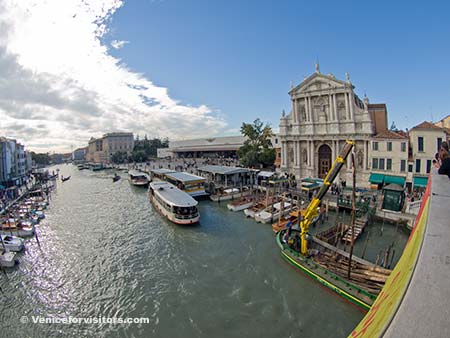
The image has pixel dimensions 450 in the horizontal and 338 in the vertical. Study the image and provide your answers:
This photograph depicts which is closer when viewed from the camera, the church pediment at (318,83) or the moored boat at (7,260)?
the moored boat at (7,260)

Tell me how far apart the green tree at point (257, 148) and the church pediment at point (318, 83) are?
35.8 ft

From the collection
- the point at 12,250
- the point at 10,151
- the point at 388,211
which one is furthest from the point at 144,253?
the point at 10,151

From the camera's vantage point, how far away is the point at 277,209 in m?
24.8

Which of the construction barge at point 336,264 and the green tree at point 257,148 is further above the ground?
the green tree at point 257,148

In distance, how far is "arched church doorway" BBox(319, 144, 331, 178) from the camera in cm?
3684

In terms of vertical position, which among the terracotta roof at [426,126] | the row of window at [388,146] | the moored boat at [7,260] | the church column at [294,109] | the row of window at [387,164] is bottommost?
the moored boat at [7,260]

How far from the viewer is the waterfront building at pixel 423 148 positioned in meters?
25.2

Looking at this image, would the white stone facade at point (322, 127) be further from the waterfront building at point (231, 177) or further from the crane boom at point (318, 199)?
the crane boom at point (318, 199)

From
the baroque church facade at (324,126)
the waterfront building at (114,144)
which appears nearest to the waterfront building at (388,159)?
the baroque church facade at (324,126)

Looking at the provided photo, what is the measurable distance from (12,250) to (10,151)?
46263mm

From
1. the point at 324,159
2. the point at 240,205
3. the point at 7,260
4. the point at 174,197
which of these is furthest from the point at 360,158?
the point at 7,260

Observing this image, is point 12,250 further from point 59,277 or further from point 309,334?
point 309,334

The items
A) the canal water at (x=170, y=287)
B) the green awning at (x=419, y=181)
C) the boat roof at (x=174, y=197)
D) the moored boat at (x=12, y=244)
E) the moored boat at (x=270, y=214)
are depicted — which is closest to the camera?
the canal water at (x=170, y=287)

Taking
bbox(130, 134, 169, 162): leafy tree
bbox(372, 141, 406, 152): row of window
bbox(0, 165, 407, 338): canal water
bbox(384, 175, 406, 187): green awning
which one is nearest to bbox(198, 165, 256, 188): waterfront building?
bbox(0, 165, 407, 338): canal water
